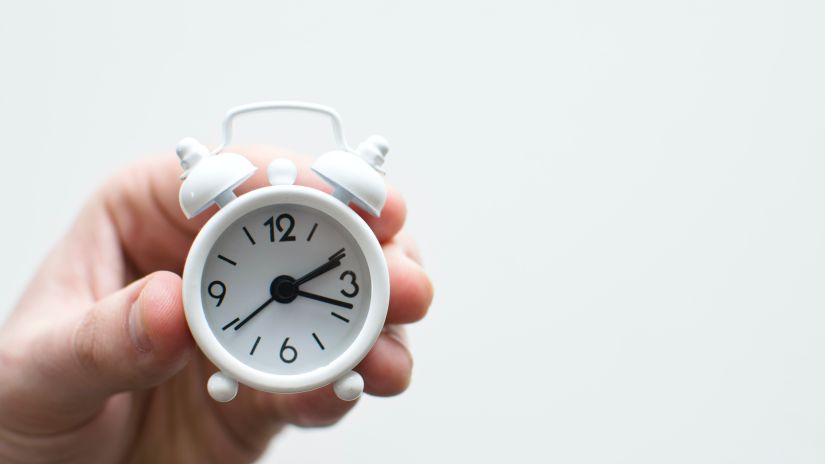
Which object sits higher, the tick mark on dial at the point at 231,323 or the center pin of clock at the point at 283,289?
the center pin of clock at the point at 283,289

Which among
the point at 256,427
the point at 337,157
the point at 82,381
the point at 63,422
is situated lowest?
the point at 256,427

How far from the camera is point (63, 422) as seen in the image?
1.35m

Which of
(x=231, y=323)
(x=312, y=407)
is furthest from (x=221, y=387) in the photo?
(x=312, y=407)

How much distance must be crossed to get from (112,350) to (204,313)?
0.18 meters

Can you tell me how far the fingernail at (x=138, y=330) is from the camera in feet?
3.48

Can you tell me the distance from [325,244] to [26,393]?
63cm

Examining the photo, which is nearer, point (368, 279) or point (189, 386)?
point (368, 279)

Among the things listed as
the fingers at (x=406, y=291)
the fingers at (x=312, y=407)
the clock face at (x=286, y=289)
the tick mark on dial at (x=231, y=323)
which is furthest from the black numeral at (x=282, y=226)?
Answer: the fingers at (x=312, y=407)

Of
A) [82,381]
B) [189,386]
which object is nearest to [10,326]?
[82,381]

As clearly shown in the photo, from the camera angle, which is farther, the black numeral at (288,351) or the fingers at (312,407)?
the fingers at (312,407)

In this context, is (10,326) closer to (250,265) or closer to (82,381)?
(82,381)

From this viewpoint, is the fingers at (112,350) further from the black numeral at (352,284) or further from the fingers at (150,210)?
the fingers at (150,210)

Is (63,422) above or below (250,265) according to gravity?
below

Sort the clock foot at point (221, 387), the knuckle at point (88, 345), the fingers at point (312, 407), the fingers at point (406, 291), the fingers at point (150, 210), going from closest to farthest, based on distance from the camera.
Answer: the clock foot at point (221, 387) < the knuckle at point (88, 345) < the fingers at point (406, 291) < the fingers at point (312, 407) < the fingers at point (150, 210)
